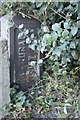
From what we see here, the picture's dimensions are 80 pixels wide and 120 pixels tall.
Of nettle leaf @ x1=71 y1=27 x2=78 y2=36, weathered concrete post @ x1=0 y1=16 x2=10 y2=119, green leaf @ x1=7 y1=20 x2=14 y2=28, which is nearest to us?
nettle leaf @ x1=71 y1=27 x2=78 y2=36

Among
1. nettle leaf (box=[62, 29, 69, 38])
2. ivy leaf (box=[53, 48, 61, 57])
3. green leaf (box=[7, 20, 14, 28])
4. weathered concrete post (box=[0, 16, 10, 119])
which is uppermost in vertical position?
green leaf (box=[7, 20, 14, 28])

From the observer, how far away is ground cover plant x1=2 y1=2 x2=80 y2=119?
1.77m

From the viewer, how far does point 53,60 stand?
213 centimetres

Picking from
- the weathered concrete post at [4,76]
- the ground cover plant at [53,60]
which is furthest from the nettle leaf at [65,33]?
the weathered concrete post at [4,76]

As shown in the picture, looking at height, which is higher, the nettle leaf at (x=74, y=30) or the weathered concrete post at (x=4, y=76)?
the nettle leaf at (x=74, y=30)

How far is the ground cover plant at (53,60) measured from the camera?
177 cm

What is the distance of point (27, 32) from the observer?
2.03m

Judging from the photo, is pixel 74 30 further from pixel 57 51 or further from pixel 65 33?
pixel 57 51

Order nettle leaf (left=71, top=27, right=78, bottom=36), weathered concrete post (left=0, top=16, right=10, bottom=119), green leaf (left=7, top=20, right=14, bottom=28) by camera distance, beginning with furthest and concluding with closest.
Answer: green leaf (left=7, top=20, right=14, bottom=28) < weathered concrete post (left=0, top=16, right=10, bottom=119) < nettle leaf (left=71, top=27, right=78, bottom=36)

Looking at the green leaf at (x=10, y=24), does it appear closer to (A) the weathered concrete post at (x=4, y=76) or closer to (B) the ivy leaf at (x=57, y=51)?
(A) the weathered concrete post at (x=4, y=76)

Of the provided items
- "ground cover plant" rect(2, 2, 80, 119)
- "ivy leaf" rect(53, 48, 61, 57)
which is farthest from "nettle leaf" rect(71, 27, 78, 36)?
"ivy leaf" rect(53, 48, 61, 57)

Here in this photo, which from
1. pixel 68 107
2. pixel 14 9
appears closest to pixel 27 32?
pixel 14 9

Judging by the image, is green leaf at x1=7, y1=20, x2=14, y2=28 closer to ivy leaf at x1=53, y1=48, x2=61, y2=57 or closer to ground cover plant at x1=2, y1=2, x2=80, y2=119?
ground cover plant at x1=2, y1=2, x2=80, y2=119

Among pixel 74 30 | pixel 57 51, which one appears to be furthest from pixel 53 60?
pixel 74 30
